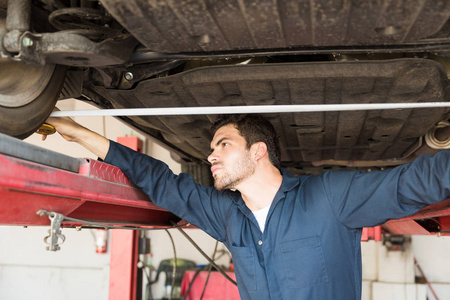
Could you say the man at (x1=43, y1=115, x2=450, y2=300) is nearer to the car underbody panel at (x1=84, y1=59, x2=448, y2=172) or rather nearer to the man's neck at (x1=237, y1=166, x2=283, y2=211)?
the man's neck at (x1=237, y1=166, x2=283, y2=211)

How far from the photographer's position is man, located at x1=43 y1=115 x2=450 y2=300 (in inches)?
59.1

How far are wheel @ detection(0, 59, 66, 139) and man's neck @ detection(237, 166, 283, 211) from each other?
0.83 m

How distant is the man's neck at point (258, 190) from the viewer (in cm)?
183

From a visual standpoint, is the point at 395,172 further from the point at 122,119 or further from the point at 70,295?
the point at 70,295

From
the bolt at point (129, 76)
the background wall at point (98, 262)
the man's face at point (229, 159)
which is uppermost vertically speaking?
the bolt at point (129, 76)

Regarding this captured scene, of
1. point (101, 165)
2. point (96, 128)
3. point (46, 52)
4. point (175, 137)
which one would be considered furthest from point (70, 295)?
point (46, 52)

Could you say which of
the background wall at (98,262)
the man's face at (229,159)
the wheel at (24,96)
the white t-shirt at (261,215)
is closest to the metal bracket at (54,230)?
the wheel at (24,96)

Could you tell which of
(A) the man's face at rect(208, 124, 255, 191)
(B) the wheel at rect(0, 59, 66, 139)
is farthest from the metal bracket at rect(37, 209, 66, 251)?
(A) the man's face at rect(208, 124, 255, 191)

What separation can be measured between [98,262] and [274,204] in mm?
3862

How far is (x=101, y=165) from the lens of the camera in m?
1.45

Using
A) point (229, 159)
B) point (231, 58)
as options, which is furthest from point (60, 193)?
point (229, 159)

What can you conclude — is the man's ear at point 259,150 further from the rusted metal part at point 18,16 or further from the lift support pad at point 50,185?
the rusted metal part at point 18,16

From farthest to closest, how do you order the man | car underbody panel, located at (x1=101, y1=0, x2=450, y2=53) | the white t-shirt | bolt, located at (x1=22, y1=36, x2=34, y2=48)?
the white t-shirt
the man
bolt, located at (x1=22, y1=36, x2=34, y2=48)
car underbody panel, located at (x1=101, y1=0, x2=450, y2=53)

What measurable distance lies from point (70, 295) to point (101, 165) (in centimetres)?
418
